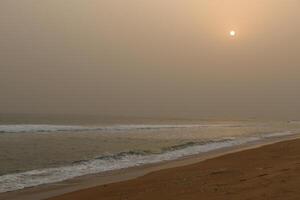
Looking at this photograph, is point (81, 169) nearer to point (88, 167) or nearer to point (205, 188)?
point (88, 167)

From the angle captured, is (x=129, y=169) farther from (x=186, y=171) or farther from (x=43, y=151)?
(x=43, y=151)

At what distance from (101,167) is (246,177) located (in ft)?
24.4

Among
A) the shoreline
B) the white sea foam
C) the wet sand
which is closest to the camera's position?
the wet sand

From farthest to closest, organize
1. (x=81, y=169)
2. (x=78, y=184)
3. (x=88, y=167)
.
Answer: (x=88, y=167) < (x=81, y=169) < (x=78, y=184)

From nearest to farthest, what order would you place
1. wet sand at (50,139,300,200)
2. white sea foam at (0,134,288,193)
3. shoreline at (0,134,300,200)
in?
wet sand at (50,139,300,200)
shoreline at (0,134,300,200)
white sea foam at (0,134,288,193)

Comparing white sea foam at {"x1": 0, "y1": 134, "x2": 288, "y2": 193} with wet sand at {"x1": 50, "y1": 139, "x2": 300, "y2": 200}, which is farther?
white sea foam at {"x1": 0, "y1": 134, "x2": 288, "y2": 193}

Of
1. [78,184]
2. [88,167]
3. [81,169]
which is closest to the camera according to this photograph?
[78,184]

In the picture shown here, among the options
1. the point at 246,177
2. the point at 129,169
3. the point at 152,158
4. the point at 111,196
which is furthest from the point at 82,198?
the point at 152,158

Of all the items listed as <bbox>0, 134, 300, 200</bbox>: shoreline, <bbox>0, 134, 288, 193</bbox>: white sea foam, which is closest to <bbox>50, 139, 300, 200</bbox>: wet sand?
<bbox>0, 134, 300, 200</bbox>: shoreline

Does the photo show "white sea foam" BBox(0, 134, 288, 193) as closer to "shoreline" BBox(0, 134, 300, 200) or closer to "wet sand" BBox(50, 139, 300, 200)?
"shoreline" BBox(0, 134, 300, 200)

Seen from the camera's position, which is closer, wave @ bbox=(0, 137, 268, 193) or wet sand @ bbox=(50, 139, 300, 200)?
wet sand @ bbox=(50, 139, 300, 200)

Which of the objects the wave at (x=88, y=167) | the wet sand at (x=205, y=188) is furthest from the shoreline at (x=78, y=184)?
the wet sand at (x=205, y=188)

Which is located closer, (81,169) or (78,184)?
(78,184)

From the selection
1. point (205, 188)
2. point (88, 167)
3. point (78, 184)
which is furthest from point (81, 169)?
point (205, 188)
